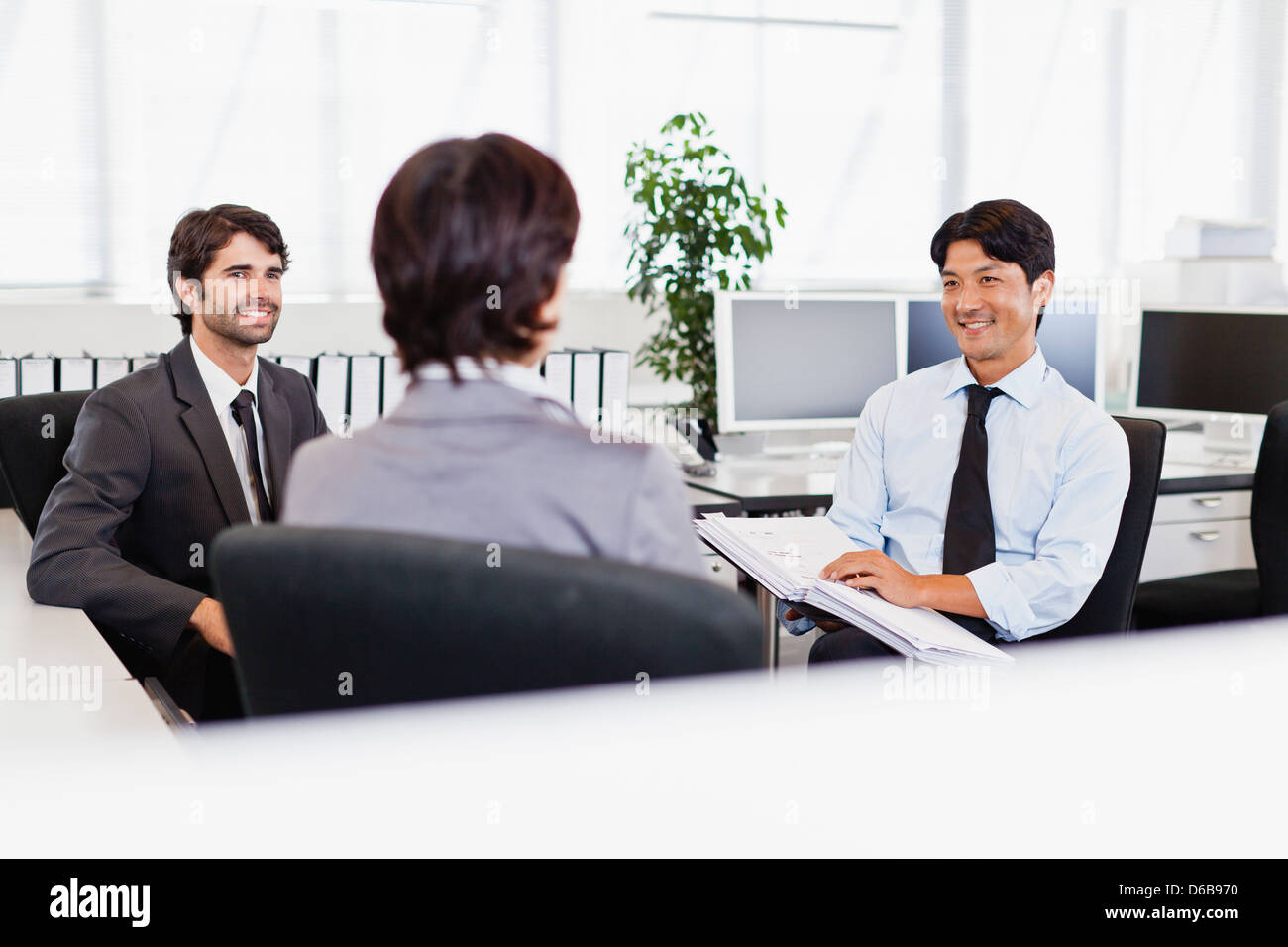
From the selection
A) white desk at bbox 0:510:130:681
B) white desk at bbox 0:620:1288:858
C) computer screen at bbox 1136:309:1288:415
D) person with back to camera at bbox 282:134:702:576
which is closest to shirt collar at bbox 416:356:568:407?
person with back to camera at bbox 282:134:702:576

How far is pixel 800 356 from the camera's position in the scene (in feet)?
10.0

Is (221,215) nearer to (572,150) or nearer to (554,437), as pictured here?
(554,437)

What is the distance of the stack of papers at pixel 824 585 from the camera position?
1.47m

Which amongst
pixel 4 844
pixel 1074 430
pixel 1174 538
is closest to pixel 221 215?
pixel 1074 430

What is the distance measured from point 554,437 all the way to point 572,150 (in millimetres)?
3593

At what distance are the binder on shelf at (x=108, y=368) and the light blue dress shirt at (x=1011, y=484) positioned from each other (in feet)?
4.70

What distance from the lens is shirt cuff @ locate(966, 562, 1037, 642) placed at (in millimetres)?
1710

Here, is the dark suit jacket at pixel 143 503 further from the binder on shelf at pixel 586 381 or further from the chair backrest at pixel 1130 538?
the chair backrest at pixel 1130 538

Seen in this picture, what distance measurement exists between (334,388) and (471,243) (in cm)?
182

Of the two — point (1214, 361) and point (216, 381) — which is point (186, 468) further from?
point (1214, 361)

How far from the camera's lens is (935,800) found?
479 millimetres

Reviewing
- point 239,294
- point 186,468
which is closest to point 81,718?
point 186,468

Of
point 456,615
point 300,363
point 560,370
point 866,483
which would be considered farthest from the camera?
point 560,370

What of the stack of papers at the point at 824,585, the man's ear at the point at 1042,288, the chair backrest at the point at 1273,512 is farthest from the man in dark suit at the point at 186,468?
the chair backrest at the point at 1273,512
